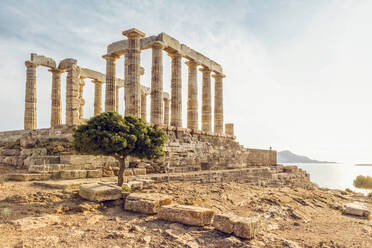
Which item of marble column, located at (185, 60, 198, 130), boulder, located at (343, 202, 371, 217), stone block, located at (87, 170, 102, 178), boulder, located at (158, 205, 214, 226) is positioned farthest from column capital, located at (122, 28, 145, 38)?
boulder, located at (343, 202, 371, 217)

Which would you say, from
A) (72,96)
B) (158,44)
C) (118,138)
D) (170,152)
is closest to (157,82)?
(158,44)

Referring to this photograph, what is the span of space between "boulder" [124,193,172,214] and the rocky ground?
194mm

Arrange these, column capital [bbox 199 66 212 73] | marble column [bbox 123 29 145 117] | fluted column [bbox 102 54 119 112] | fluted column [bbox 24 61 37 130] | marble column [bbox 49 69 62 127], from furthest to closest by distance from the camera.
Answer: column capital [bbox 199 66 212 73] < marble column [bbox 49 69 62 127] < fluted column [bbox 24 61 37 130] < fluted column [bbox 102 54 119 112] < marble column [bbox 123 29 145 117]

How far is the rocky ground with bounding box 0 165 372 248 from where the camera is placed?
573 centimetres

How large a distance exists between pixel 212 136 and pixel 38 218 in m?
17.5

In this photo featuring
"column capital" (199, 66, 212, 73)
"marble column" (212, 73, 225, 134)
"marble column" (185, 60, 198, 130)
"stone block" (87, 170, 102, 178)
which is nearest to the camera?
"stone block" (87, 170, 102, 178)

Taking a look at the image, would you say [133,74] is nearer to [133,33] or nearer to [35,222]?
[133,33]

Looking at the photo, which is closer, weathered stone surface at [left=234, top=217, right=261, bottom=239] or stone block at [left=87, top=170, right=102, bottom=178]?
weathered stone surface at [left=234, top=217, right=261, bottom=239]

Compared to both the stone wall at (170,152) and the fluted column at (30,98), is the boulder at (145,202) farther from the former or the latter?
the fluted column at (30,98)

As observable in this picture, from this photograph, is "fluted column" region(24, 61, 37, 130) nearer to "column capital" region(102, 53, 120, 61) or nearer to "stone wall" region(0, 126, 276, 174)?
"stone wall" region(0, 126, 276, 174)

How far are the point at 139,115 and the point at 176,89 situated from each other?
168 inches

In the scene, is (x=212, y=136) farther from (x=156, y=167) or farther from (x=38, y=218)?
(x=38, y=218)

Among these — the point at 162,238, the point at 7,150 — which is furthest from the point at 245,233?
the point at 7,150

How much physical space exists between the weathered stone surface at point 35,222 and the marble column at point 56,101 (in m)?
19.1
